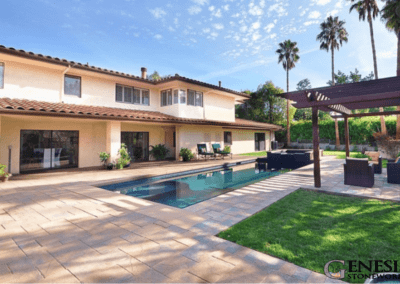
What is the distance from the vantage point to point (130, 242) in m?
3.10

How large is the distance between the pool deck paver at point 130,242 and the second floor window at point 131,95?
30.0 ft

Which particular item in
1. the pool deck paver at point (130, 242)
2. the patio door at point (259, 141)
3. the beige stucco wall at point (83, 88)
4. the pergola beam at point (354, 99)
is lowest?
the pool deck paver at point (130, 242)

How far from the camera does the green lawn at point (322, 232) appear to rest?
2.67 meters

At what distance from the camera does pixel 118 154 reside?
11391mm

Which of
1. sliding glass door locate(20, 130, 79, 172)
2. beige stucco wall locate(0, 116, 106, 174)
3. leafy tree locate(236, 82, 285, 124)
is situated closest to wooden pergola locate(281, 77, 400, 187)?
beige stucco wall locate(0, 116, 106, 174)

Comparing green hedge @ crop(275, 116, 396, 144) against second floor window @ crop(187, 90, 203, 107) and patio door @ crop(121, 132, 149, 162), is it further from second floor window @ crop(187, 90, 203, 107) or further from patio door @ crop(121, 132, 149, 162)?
patio door @ crop(121, 132, 149, 162)

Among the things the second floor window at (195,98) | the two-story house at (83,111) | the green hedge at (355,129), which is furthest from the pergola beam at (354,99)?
the green hedge at (355,129)

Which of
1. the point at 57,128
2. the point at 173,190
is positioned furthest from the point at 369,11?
the point at 57,128

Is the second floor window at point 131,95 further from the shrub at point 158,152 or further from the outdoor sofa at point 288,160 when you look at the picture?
the outdoor sofa at point 288,160

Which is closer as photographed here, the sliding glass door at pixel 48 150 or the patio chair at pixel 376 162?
the patio chair at pixel 376 162

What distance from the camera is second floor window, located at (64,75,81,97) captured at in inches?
442

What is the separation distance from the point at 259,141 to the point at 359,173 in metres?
17.7

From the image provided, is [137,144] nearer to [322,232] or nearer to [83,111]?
[83,111]

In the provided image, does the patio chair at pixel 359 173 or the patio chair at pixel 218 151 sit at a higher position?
the patio chair at pixel 218 151
